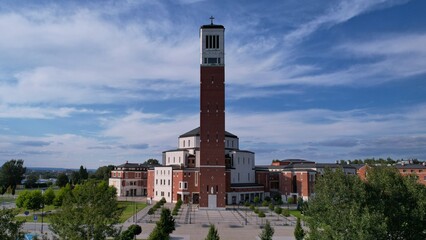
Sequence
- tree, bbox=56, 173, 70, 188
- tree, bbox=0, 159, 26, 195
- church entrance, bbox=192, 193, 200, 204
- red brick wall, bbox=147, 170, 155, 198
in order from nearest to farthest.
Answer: church entrance, bbox=192, 193, 200, 204 < red brick wall, bbox=147, 170, 155, 198 < tree, bbox=56, 173, 70, 188 < tree, bbox=0, 159, 26, 195

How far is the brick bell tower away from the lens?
60.2 m

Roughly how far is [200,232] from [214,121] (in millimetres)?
26520

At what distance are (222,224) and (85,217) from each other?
26.1 meters

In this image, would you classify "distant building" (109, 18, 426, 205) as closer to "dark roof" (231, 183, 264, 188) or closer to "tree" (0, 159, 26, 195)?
"dark roof" (231, 183, 264, 188)

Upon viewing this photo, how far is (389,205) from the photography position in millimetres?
20938

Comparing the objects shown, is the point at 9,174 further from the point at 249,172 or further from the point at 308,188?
the point at 308,188

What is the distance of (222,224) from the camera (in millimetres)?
43312

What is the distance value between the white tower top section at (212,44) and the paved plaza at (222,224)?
2604 centimetres

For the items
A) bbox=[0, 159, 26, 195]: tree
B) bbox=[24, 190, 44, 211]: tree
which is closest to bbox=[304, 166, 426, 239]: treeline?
bbox=[24, 190, 44, 211]: tree

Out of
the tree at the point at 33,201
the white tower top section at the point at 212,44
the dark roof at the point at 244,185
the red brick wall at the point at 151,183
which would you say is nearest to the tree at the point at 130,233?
the tree at the point at 33,201

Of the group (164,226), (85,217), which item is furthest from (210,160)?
(85,217)

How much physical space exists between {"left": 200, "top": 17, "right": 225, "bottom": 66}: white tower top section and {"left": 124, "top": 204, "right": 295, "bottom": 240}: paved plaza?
2604 centimetres

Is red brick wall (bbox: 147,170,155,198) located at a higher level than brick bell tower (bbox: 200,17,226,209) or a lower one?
lower

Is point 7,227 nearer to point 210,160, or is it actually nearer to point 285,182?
point 210,160
